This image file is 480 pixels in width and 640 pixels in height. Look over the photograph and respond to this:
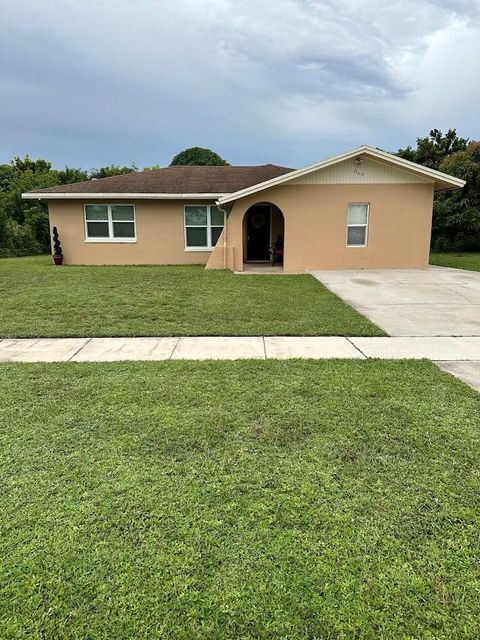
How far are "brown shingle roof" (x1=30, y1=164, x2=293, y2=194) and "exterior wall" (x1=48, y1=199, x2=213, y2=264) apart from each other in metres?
0.48

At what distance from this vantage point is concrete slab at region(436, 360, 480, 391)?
4.55 metres

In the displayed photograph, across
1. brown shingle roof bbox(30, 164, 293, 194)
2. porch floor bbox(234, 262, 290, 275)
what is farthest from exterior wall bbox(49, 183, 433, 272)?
brown shingle roof bbox(30, 164, 293, 194)

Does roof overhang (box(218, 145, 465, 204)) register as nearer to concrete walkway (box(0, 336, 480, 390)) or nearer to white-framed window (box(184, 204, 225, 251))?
white-framed window (box(184, 204, 225, 251))

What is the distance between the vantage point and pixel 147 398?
13.3 feet

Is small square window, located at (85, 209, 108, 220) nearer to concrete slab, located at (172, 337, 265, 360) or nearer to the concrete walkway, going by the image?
the concrete walkway

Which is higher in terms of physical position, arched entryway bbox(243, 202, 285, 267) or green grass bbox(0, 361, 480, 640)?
arched entryway bbox(243, 202, 285, 267)

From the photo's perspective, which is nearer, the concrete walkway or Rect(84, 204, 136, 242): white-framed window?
the concrete walkway

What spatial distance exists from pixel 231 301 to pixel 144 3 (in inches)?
337

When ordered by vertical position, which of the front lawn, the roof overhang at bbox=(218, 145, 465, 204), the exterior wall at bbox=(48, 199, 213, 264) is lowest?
the front lawn

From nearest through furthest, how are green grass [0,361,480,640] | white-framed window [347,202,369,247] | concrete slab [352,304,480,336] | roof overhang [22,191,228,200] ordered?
green grass [0,361,480,640]
concrete slab [352,304,480,336]
white-framed window [347,202,369,247]
roof overhang [22,191,228,200]

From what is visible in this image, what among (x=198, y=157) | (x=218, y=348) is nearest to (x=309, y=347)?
(x=218, y=348)

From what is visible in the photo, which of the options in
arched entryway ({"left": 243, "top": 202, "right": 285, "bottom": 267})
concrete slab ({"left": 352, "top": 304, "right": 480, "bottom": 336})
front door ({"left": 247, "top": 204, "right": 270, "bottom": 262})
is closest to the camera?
concrete slab ({"left": 352, "top": 304, "right": 480, "bottom": 336})

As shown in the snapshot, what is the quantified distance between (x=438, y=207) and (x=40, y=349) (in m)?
23.4

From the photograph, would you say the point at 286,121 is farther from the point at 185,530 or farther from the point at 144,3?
the point at 185,530
